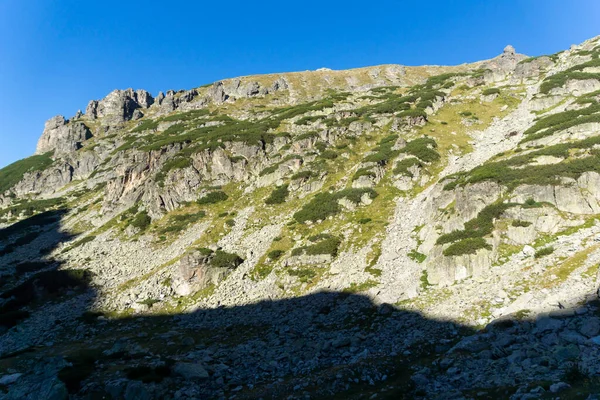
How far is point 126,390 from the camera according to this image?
694 inches

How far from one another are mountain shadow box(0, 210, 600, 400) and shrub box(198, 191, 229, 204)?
85.1ft

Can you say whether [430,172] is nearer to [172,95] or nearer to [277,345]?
[277,345]

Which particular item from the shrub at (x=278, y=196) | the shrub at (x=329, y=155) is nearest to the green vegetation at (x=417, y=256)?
the shrub at (x=278, y=196)

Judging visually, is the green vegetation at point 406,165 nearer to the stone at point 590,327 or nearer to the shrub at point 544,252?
the shrub at point 544,252

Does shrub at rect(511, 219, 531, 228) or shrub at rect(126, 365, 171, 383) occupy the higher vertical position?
shrub at rect(511, 219, 531, 228)

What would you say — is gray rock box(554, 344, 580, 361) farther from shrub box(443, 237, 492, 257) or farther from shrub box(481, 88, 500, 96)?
shrub box(481, 88, 500, 96)

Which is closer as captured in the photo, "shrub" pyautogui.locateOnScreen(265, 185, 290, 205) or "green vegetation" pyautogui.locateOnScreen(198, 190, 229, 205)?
"shrub" pyautogui.locateOnScreen(265, 185, 290, 205)

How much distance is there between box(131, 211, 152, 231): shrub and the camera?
55219 mm

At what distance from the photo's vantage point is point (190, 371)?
19.5 m

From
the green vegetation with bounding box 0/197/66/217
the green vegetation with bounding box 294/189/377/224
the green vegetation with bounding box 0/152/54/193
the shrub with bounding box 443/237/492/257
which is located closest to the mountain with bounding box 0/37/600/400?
the shrub with bounding box 443/237/492/257

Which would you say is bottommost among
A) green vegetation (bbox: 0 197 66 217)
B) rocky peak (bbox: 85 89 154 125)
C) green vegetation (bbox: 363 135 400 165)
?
green vegetation (bbox: 363 135 400 165)

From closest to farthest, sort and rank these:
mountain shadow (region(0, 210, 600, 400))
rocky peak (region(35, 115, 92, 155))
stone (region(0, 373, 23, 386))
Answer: mountain shadow (region(0, 210, 600, 400))
stone (region(0, 373, 23, 386))
rocky peak (region(35, 115, 92, 155))

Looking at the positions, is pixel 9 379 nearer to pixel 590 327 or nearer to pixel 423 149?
pixel 590 327

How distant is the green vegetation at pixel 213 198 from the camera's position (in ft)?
190
